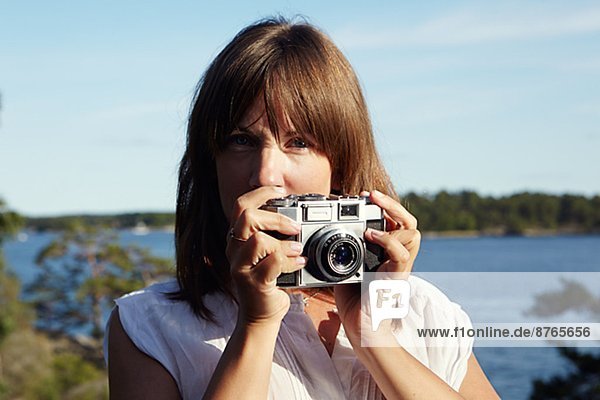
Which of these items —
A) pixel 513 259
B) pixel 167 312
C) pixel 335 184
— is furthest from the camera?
pixel 513 259

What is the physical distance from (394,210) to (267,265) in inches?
13.0

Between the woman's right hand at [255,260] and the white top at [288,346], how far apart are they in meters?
0.17

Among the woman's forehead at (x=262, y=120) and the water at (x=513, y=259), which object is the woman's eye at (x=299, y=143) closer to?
the woman's forehead at (x=262, y=120)

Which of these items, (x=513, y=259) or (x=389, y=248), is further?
(x=513, y=259)

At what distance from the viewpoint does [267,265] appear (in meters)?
1.60

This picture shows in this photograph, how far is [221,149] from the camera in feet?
5.84

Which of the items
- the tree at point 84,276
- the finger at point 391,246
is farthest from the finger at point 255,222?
the tree at point 84,276

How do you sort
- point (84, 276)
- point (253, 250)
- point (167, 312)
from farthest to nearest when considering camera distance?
point (84, 276) < point (167, 312) < point (253, 250)

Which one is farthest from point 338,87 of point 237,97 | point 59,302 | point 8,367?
point 59,302

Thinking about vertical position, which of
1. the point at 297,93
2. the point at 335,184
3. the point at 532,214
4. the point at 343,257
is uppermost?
the point at 297,93

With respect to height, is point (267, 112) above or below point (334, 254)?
above

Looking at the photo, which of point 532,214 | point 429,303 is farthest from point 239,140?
point 532,214

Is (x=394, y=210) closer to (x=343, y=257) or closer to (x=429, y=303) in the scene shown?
(x=343, y=257)

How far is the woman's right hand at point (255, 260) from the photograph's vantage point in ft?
5.24
